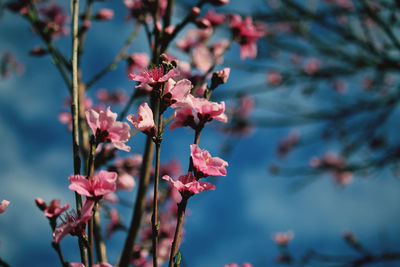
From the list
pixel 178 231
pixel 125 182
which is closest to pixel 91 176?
pixel 178 231

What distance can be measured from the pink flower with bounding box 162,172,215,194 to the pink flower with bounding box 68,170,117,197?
0.12 metres

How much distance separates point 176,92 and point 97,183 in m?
0.29

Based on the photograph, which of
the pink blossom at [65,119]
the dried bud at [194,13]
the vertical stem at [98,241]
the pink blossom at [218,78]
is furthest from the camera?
the pink blossom at [65,119]

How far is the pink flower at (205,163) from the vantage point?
26.9 inches

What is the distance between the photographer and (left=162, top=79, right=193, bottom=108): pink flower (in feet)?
2.38

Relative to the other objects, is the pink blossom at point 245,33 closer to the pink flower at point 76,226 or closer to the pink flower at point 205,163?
the pink flower at point 205,163

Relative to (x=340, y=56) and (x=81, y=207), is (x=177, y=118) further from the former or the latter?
(x=340, y=56)

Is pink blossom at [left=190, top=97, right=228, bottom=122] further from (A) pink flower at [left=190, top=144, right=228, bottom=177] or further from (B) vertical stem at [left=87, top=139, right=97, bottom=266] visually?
(B) vertical stem at [left=87, top=139, right=97, bottom=266]

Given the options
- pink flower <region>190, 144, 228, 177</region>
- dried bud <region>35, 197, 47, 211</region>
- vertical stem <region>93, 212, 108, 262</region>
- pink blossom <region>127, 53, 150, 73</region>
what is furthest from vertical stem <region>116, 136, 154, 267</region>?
pink blossom <region>127, 53, 150, 73</region>

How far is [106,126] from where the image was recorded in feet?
2.40

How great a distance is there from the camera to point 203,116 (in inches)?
30.8

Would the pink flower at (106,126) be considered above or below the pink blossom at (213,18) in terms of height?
below

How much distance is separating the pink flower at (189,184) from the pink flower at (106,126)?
173mm

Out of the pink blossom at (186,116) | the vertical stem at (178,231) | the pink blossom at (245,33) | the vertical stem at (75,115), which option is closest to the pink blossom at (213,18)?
the pink blossom at (245,33)
